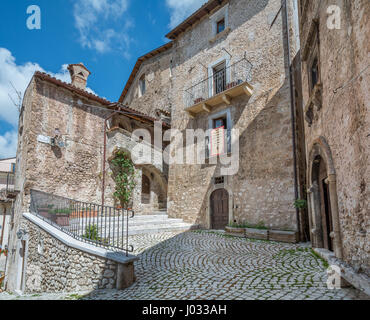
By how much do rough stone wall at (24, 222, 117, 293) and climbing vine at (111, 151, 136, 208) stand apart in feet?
16.8

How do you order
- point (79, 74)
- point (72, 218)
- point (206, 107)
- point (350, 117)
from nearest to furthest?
point (350, 117) → point (72, 218) → point (206, 107) → point (79, 74)

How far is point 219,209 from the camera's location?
11094mm

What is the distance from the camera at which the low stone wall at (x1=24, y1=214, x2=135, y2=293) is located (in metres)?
4.47

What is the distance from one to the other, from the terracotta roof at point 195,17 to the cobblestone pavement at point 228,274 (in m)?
12.0

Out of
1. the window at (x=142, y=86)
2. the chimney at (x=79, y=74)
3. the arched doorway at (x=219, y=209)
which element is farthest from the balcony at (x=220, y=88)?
the window at (x=142, y=86)

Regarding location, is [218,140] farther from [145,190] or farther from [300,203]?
[145,190]

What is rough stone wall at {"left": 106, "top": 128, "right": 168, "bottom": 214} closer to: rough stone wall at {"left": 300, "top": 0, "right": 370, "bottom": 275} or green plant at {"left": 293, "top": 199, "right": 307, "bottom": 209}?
green plant at {"left": 293, "top": 199, "right": 307, "bottom": 209}

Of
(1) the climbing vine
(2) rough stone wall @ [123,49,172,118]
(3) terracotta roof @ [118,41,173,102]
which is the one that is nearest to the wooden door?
(1) the climbing vine

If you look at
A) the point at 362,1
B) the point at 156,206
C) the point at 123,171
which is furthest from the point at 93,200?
the point at 362,1

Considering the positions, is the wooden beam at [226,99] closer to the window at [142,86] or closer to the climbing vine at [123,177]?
the climbing vine at [123,177]

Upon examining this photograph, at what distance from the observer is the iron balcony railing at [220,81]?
1109 cm

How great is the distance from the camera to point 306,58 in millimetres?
7211

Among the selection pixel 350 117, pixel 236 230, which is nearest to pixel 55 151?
pixel 236 230

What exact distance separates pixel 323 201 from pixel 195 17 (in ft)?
39.5
